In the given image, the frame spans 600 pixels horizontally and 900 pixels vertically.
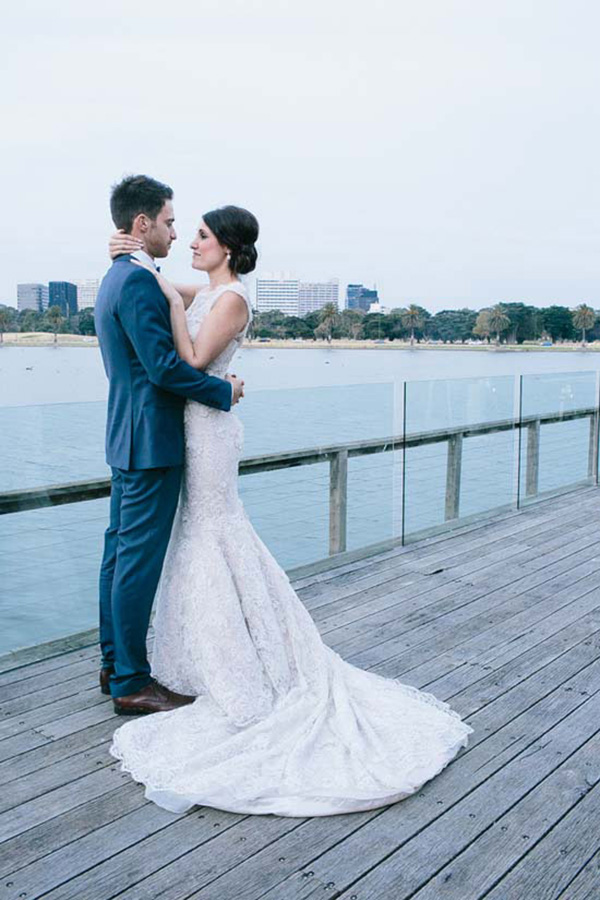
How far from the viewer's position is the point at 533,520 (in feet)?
17.4

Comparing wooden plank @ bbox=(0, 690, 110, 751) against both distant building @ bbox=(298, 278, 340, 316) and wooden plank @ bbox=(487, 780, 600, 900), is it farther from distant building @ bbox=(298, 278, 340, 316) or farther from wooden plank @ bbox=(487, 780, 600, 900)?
distant building @ bbox=(298, 278, 340, 316)

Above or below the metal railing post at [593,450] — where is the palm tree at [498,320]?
above

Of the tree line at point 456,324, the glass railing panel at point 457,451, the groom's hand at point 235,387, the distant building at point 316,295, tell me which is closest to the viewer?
the groom's hand at point 235,387

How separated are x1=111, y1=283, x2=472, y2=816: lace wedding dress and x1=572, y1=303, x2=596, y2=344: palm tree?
22.1 ft

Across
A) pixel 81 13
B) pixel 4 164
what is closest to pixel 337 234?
pixel 4 164

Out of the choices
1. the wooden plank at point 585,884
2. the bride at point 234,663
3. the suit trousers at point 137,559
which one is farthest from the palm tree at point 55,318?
the wooden plank at point 585,884

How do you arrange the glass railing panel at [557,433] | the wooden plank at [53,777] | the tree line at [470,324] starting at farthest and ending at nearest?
the tree line at [470,324] → the glass railing panel at [557,433] → the wooden plank at [53,777]

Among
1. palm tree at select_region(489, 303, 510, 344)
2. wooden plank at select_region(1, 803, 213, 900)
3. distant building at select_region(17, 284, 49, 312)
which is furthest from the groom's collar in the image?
palm tree at select_region(489, 303, 510, 344)

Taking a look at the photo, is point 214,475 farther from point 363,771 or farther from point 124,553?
point 363,771

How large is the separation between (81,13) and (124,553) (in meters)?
7.25

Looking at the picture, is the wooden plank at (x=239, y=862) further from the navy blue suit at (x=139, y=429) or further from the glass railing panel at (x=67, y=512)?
the glass railing panel at (x=67, y=512)

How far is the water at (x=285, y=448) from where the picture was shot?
2986mm

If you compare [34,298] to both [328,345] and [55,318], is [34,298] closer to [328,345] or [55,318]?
[55,318]

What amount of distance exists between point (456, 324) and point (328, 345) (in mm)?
3040
